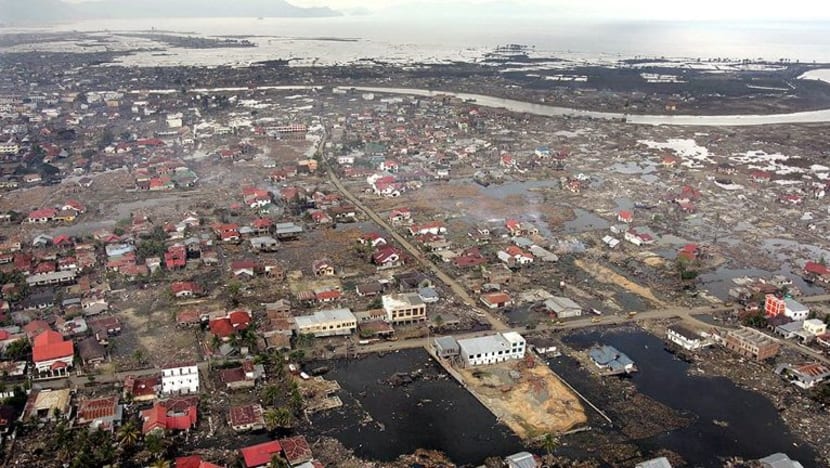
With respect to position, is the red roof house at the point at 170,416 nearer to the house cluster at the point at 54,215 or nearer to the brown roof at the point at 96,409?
the brown roof at the point at 96,409

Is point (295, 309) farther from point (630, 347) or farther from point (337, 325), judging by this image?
point (630, 347)

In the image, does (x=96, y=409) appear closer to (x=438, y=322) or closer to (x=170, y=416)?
(x=170, y=416)

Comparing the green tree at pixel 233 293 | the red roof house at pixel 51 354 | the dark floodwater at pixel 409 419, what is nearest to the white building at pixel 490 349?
the dark floodwater at pixel 409 419

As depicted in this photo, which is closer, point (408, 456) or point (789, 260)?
point (408, 456)

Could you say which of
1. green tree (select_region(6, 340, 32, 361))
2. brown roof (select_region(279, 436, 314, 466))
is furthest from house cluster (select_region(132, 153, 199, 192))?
brown roof (select_region(279, 436, 314, 466))

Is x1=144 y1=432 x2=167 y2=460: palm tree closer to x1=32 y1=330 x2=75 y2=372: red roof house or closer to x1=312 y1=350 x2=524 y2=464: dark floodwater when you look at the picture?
x1=312 y1=350 x2=524 y2=464: dark floodwater

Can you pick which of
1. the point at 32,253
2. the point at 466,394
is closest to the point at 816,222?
the point at 466,394
